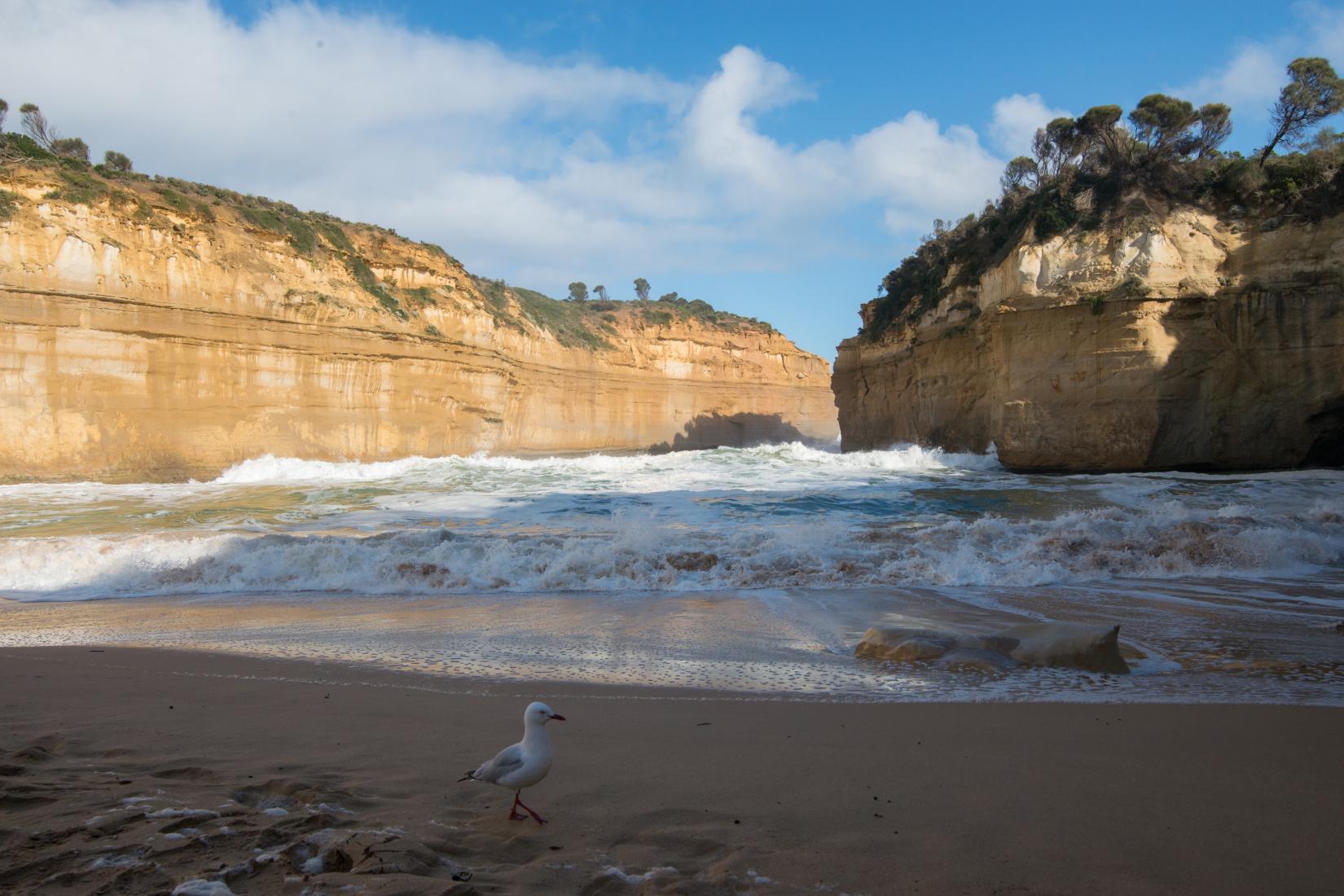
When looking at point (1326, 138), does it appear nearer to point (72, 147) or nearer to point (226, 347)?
point (226, 347)

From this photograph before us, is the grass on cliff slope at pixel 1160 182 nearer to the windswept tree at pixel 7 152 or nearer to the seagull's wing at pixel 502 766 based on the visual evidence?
the seagull's wing at pixel 502 766

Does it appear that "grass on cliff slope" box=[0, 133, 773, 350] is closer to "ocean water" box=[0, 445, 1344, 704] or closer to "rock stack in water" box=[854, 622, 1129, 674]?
"ocean water" box=[0, 445, 1344, 704]

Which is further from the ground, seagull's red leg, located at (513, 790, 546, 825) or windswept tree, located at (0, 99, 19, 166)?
windswept tree, located at (0, 99, 19, 166)

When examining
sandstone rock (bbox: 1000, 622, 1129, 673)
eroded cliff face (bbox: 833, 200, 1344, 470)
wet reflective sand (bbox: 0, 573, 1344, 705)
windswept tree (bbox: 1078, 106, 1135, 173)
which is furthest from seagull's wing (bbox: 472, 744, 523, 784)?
windswept tree (bbox: 1078, 106, 1135, 173)

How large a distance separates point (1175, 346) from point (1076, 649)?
16346mm

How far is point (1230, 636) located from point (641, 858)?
5.29 metres

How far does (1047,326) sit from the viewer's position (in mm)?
18703

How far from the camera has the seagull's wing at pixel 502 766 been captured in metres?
2.49

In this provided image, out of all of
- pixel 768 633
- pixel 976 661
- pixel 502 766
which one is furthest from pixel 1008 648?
pixel 502 766

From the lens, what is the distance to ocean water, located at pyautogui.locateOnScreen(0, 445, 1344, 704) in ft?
15.8

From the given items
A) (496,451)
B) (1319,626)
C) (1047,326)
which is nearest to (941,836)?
(1319,626)

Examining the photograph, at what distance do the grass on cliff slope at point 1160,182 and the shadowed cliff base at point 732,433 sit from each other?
26.5 meters

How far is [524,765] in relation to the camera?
8.10 feet

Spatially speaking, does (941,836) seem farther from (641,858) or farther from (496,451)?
(496,451)
